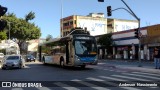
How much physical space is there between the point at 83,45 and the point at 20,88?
50.3ft

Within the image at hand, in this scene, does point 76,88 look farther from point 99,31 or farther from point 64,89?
point 99,31

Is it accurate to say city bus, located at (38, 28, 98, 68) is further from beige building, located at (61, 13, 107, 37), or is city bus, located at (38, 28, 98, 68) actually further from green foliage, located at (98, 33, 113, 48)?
beige building, located at (61, 13, 107, 37)

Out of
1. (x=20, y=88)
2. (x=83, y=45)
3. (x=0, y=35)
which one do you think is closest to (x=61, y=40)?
(x=83, y=45)

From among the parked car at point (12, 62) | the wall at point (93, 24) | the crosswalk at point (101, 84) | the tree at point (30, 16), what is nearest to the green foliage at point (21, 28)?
the tree at point (30, 16)

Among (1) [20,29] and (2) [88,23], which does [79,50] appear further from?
(2) [88,23]

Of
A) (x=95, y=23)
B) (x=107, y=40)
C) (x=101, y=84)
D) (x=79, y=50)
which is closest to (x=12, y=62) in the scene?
(x=79, y=50)

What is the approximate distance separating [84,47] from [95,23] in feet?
282

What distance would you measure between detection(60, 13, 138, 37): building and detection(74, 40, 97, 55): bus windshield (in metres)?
79.7

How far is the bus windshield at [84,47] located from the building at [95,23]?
79727 mm

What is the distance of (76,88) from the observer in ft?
49.1

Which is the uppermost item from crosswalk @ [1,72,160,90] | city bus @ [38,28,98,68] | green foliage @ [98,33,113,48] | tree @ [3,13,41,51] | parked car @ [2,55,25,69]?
tree @ [3,13,41,51]

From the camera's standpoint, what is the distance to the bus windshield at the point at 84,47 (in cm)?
2989

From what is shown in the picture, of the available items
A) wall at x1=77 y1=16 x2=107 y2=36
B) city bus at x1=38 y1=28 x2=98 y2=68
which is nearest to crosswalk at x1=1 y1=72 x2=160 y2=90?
city bus at x1=38 y1=28 x2=98 y2=68

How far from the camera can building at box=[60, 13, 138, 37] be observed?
11131 cm
